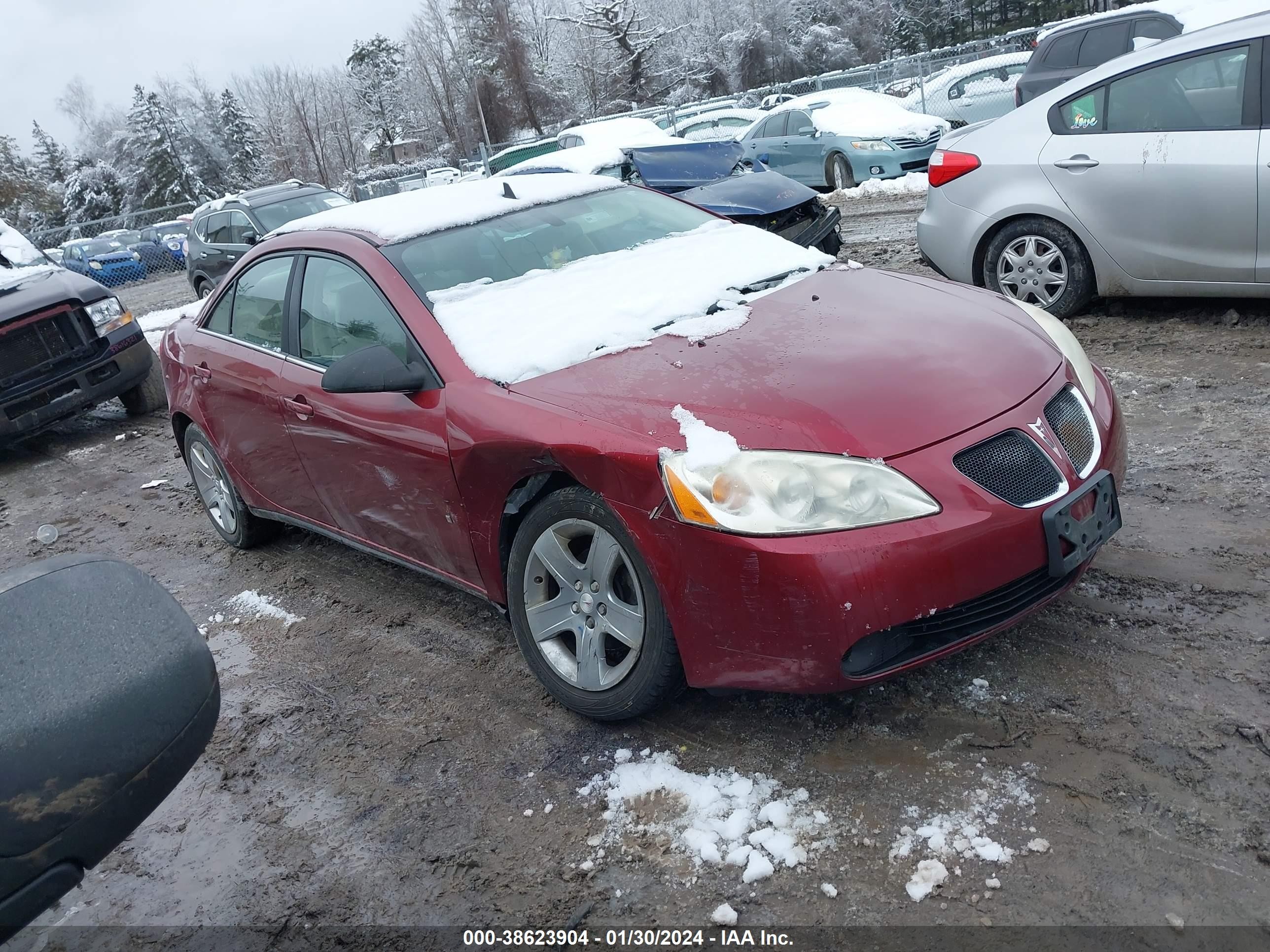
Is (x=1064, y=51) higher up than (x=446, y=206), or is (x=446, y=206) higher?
(x=446, y=206)

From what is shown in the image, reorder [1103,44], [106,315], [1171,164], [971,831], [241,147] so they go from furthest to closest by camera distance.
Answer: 1. [241,147]
2. [1103,44]
3. [106,315]
4. [1171,164]
5. [971,831]

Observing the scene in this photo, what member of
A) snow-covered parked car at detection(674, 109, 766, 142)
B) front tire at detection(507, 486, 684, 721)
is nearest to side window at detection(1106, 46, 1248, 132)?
front tire at detection(507, 486, 684, 721)

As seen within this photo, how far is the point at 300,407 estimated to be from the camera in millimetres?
3967

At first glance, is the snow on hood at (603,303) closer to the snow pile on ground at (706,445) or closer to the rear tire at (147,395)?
the snow pile on ground at (706,445)

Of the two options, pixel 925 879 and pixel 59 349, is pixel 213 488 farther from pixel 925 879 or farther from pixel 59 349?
pixel 925 879

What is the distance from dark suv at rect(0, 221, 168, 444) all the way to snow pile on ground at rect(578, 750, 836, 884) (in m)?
6.82

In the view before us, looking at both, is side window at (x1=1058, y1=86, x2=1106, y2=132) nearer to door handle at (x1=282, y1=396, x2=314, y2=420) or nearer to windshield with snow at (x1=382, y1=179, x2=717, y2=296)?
windshield with snow at (x1=382, y1=179, x2=717, y2=296)

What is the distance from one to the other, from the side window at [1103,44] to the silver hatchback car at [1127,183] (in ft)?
22.4

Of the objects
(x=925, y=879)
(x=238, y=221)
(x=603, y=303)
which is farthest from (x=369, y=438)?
(x=238, y=221)

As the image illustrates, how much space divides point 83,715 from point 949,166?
19.9ft

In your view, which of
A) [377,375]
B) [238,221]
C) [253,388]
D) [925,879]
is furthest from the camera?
[238,221]

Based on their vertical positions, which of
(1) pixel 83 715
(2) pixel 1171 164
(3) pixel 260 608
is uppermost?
(1) pixel 83 715

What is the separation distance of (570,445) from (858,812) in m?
1.24

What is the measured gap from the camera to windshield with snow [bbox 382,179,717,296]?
365 cm
